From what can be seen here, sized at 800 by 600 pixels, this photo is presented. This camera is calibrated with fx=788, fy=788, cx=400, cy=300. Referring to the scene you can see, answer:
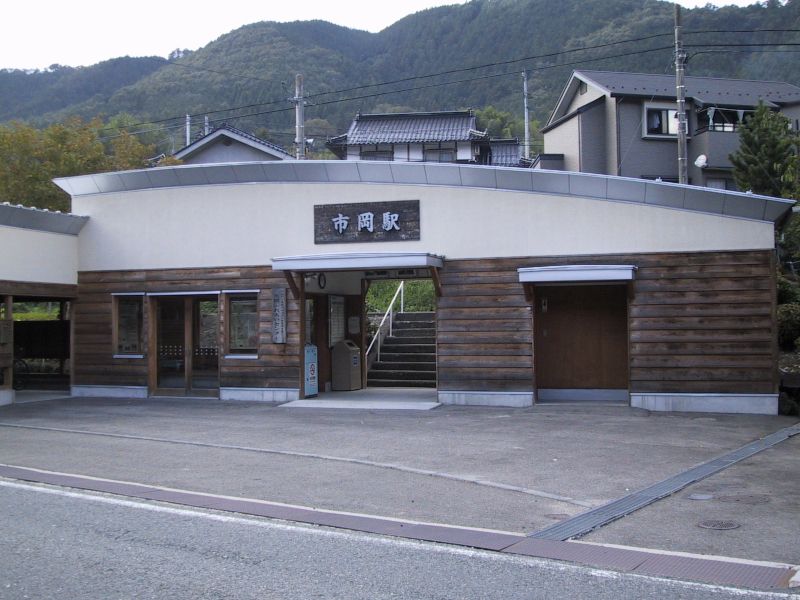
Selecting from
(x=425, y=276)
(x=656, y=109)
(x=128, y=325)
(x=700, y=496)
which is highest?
(x=656, y=109)

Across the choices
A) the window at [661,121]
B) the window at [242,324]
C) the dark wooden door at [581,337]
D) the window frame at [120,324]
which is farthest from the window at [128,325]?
the window at [661,121]

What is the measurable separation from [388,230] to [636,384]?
5.69 metres

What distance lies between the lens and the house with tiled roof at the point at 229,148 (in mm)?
34344

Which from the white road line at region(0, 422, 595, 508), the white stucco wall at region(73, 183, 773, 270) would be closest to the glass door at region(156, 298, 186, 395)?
the white stucco wall at region(73, 183, 773, 270)

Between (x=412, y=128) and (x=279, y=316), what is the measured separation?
83.6ft

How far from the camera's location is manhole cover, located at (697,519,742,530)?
6.75 meters

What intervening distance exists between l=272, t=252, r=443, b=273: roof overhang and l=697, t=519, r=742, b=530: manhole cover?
8.67 meters

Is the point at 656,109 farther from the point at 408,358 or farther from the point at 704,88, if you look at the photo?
the point at 408,358

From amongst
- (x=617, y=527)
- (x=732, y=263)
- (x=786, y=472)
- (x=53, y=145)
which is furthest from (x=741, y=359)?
(x=53, y=145)

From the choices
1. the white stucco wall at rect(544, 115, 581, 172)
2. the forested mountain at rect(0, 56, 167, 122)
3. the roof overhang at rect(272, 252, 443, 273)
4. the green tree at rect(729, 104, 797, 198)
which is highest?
the forested mountain at rect(0, 56, 167, 122)

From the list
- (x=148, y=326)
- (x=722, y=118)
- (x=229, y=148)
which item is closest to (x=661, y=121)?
(x=722, y=118)

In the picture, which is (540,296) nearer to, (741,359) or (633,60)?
(741,359)

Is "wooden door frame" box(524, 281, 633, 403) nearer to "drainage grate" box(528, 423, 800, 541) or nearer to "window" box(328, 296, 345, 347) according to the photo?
"drainage grate" box(528, 423, 800, 541)

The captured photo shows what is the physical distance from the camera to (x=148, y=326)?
57.8 feet
